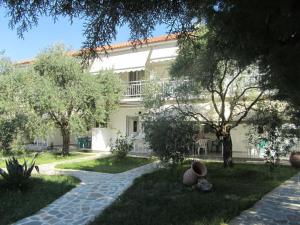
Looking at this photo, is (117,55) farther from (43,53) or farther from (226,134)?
(226,134)

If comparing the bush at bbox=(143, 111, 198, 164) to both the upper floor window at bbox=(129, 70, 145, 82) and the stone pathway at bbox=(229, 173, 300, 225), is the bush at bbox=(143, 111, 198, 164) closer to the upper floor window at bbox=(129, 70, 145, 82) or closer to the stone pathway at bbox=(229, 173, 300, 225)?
the stone pathway at bbox=(229, 173, 300, 225)

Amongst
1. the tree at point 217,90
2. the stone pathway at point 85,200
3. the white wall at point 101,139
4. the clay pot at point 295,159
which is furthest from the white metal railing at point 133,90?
the clay pot at point 295,159

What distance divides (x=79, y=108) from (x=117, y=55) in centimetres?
620

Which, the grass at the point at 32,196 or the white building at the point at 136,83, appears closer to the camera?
the grass at the point at 32,196

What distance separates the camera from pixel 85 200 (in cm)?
1149

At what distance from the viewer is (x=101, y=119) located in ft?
80.0

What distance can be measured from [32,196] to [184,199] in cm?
492

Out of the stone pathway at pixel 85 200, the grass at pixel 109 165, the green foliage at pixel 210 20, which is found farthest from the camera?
the grass at pixel 109 165

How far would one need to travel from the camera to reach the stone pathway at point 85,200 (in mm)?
9516

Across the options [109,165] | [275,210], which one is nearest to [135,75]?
[109,165]

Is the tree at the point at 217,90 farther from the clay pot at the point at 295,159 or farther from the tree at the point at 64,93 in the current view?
the tree at the point at 64,93

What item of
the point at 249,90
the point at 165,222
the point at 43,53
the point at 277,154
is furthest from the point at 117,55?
the point at 165,222

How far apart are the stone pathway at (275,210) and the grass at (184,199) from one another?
0.84 feet

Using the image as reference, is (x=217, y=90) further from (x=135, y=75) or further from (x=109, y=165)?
(x=135, y=75)
